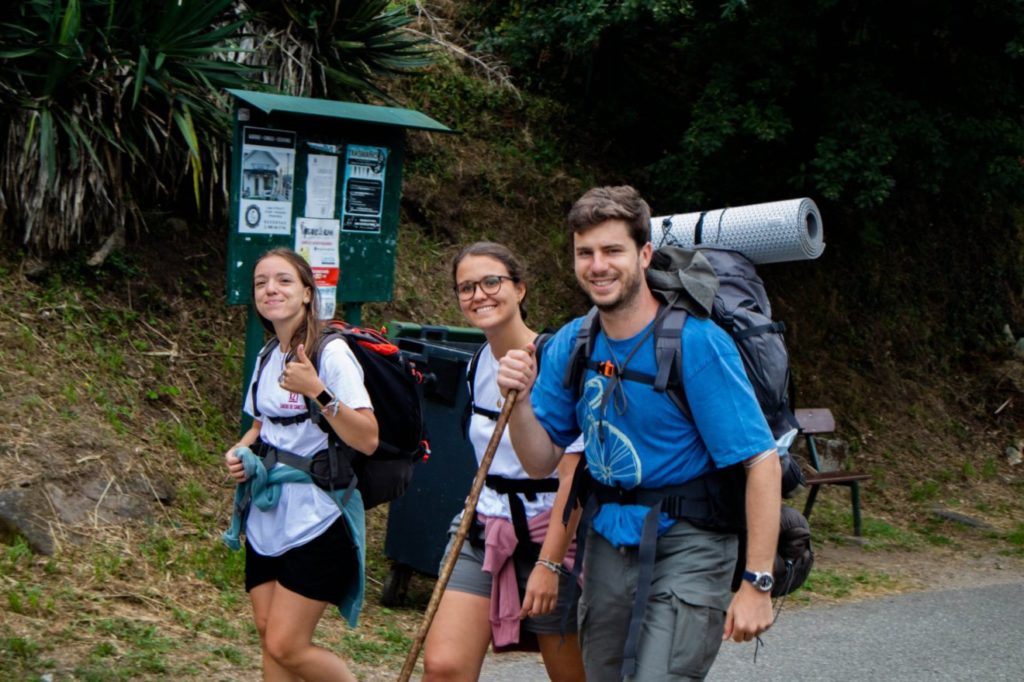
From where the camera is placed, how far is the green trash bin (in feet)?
20.5

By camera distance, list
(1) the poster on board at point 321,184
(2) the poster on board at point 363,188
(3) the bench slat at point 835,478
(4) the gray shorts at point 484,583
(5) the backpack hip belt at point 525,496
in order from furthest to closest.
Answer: (3) the bench slat at point 835,478 → (2) the poster on board at point 363,188 → (1) the poster on board at point 321,184 → (5) the backpack hip belt at point 525,496 → (4) the gray shorts at point 484,583

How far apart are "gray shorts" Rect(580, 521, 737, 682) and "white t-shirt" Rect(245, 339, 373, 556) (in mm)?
1104

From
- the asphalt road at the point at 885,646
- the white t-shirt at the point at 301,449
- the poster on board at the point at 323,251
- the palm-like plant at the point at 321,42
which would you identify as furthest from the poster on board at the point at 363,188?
the white t-shirt at the point at 301,449

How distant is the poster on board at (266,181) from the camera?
6.79 meters

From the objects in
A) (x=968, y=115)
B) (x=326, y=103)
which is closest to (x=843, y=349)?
(x=968, y=115)

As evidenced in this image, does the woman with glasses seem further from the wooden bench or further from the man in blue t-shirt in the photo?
the wooden bench

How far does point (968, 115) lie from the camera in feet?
→ 34.3

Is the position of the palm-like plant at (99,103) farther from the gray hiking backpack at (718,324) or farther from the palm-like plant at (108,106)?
the gray hiking backpack at (718,324)

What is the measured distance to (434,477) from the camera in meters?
6.41

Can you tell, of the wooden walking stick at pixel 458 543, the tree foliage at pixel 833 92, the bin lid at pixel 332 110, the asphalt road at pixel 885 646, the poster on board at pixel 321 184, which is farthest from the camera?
the tree foliage at pixel 833 92

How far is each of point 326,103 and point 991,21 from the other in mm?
6196

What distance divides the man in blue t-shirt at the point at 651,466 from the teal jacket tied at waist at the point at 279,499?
1.00m

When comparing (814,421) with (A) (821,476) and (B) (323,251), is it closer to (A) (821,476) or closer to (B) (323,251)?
(A) (821,476)

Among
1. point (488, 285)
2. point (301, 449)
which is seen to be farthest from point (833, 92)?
point (301, 449)
